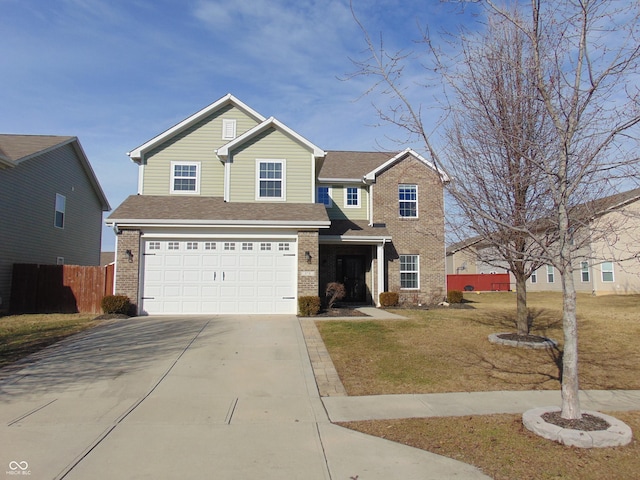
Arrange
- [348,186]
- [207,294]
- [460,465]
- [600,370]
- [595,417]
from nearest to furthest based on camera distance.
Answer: [460,465], [595,417], [600,370], [207,294], [348,186]

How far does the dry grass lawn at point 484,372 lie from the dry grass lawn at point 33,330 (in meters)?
6.59

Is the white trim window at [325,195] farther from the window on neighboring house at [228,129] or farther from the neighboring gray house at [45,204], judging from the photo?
the neighboring gray house at [45,204]

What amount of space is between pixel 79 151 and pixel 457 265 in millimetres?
32591

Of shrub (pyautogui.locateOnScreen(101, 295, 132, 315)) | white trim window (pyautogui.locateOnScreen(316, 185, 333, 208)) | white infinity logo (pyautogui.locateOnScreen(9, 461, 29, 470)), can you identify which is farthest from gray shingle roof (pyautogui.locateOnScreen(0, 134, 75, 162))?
white infinity logo (pyautogui.locateOnScreen(9, 461, 29, 470))

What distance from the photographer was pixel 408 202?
19.6 meters

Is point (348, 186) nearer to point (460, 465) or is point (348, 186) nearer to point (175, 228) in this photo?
point (175, 228)

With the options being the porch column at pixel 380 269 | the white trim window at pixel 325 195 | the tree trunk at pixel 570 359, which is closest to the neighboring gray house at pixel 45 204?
the white trim window at pixel 325 195

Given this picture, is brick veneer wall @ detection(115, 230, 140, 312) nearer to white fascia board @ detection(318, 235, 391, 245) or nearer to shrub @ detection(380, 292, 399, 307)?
white fascia board @ detection(318, 235, 391, 245)

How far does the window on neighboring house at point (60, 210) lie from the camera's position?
21.2m

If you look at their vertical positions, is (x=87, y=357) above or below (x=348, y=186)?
below

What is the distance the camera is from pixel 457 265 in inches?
1671

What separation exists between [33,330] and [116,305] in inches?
89.0

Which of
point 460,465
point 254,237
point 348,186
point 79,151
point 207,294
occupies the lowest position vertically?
point 460,465

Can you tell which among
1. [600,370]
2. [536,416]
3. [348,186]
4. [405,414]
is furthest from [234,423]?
[348,186]
